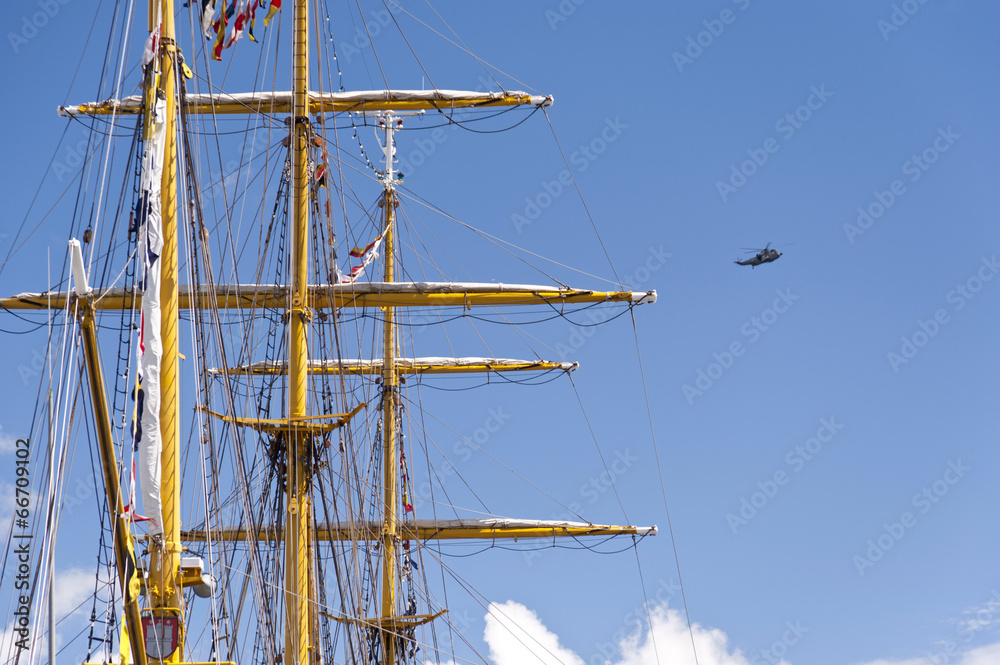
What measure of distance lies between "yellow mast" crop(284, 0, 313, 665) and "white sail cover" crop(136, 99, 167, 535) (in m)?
9.60

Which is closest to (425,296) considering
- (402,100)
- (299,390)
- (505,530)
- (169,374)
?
(402,100)

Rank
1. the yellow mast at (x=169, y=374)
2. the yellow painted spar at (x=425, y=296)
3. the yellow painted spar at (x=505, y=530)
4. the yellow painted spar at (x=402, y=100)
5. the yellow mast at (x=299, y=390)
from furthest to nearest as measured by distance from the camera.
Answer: the yellow painted spar at (x=505, y=530) → the yellow painted spar at (x=402, y=100) → the yellow painted spar at (x=425, y=296) → the yellow mast at (x=299, y=390) → the yellow mast at (x=169, y=374)

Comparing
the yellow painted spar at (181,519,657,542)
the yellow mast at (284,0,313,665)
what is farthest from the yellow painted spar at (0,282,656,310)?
the yellow painted spar at (181,519,657,542)

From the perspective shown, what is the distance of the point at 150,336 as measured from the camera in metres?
19.7

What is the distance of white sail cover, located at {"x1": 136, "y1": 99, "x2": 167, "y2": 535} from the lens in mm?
19281

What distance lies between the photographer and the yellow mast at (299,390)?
2891 centimetres

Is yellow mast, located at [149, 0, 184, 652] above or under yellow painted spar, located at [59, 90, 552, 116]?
under

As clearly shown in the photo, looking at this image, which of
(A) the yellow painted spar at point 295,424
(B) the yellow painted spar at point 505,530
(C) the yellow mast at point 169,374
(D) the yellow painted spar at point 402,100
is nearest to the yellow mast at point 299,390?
(A) the yellow painted spar at point 295,424

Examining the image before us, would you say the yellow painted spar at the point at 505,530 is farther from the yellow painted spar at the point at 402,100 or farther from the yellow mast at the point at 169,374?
the yellow mast at the point at 169,374

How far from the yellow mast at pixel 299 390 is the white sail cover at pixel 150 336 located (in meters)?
9.60

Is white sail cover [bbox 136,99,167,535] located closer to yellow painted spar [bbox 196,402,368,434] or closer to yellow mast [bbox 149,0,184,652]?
yellow mast [bbox 149,0,184,652]

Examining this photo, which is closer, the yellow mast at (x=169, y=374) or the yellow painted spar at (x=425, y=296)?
the yellow mast at (x=169, y=374)

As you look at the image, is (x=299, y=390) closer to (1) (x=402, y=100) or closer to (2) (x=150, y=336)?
(1) (x=402, y=100)

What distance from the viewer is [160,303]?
20.3m
